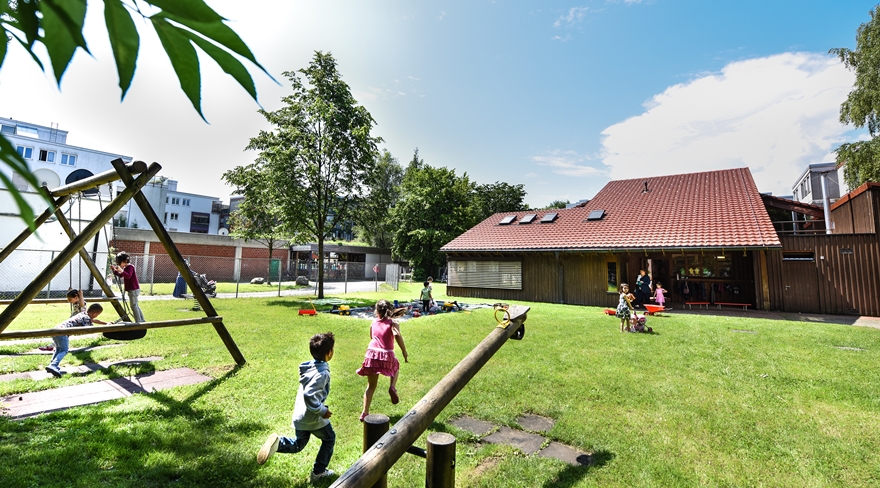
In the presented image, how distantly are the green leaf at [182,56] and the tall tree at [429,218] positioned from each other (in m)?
40.9

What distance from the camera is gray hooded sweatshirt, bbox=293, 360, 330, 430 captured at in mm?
4027

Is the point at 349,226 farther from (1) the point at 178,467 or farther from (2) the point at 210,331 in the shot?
(1) the point at 178,467

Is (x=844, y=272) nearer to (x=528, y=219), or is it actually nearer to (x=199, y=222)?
(x=528, y=219)

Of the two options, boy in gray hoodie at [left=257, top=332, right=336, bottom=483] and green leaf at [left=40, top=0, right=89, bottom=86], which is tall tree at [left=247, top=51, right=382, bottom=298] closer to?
boy in gray hoodie at [left=257, top=332, right=336, bottom=483]

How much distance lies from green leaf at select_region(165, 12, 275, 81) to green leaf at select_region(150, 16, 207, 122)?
0.06 meters

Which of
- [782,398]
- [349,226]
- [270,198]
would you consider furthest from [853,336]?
[270,198]

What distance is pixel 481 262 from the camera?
2288 centimetres

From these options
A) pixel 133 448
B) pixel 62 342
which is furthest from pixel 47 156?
pixel 133 448

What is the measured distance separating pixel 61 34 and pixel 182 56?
26 cm

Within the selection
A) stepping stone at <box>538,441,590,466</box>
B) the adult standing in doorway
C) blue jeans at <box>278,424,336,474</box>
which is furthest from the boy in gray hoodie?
the adult standing in doorway

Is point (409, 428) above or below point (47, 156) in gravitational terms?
below

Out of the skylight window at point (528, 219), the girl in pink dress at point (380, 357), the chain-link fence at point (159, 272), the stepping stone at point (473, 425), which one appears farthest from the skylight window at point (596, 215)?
the stepping stone at point (473, 425)

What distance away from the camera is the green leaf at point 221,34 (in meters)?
0.90

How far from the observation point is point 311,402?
13.2 feet
